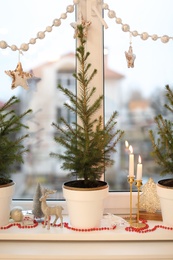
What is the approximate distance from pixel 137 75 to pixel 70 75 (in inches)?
12.1

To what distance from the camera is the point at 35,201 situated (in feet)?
4.58

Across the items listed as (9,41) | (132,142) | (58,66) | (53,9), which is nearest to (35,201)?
(132,142)

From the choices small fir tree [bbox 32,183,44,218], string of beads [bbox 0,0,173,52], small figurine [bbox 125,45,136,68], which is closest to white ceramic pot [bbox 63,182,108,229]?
small fir tree [bbox 32,183,44,218]

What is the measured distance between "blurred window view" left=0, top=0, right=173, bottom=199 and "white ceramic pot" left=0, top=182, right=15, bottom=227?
21cm

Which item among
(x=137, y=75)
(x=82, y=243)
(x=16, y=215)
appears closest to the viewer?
(x=82, y=243)

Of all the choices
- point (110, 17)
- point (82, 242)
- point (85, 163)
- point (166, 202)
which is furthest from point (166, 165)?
point (110, 17)

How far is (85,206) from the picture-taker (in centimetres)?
126

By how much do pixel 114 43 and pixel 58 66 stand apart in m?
0.28

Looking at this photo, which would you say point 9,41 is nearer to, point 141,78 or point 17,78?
point 17,78

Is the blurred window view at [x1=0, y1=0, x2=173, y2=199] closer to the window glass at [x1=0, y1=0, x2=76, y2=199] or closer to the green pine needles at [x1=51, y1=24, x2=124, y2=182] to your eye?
the window glass at [x1=0, y1=0, x2=76, y2=199]

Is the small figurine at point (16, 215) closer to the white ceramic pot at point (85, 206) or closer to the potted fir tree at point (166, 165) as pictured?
the white ceramic pot at point (85, 206)

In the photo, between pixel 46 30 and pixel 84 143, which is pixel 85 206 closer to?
pixel 84 143

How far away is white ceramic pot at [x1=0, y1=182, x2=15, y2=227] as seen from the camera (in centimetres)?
129

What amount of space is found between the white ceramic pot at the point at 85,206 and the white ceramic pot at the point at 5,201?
22 cm
